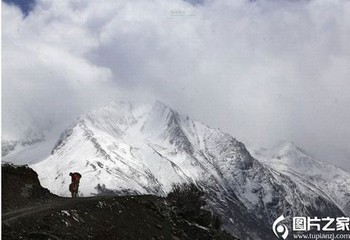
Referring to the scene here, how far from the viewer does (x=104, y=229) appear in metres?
40.2

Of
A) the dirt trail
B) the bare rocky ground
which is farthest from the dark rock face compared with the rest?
the dirt trail

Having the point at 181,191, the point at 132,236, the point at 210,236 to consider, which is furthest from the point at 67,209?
the point at 181,191

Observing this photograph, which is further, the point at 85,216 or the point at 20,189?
the point at 20,189

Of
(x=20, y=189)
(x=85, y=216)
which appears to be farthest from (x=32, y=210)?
(x=20, y=189)

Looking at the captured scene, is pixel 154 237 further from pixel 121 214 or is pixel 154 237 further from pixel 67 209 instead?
pixel 67 209

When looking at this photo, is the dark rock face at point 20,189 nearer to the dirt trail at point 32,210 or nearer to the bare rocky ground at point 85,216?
the bare rocky ground at point 85,216

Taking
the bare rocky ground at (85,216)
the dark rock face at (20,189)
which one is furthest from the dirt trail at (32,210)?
the dark rock face at (20,189)

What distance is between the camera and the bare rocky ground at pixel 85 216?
3544 cm

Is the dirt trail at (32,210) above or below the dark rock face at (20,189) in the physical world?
below

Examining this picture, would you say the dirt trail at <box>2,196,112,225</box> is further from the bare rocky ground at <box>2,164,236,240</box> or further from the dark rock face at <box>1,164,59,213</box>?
the dark rock face at <box>1,164,59,213</box>

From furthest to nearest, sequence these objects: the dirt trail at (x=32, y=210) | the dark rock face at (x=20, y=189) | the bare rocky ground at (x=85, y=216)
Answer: the dark rock face at (x=20, y=189) < the bare rocky ground at (x=85, y=216) < the dirt trail at (x=32, y=210)

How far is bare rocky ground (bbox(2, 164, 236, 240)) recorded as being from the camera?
3544 centimetres

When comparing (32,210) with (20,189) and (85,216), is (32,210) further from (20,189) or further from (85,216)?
(20,189)

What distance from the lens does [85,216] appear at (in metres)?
40.2
